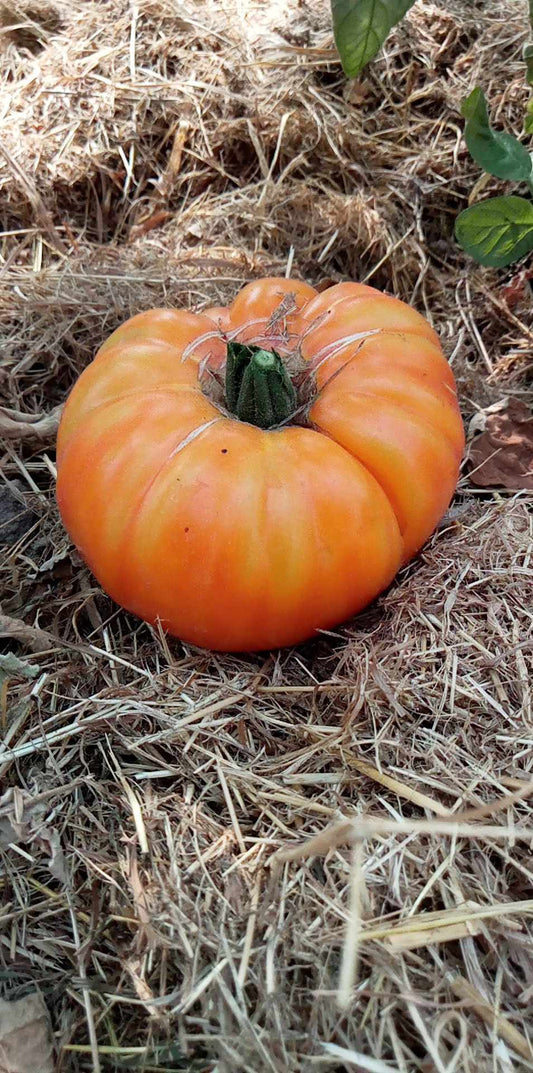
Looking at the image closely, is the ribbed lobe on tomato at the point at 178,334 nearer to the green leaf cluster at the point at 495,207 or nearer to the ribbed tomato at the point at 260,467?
the ribbed tomato at the point at 260,467

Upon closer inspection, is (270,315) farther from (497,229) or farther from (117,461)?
(497,229)

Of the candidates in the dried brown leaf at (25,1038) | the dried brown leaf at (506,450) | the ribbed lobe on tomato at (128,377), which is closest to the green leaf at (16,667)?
the ribbed lobe on tomato at (128,377)

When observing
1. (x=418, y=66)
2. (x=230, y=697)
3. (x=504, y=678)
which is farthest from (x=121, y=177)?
(x=504, y=678)

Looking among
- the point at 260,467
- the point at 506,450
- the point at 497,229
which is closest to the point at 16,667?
the point at 260,467

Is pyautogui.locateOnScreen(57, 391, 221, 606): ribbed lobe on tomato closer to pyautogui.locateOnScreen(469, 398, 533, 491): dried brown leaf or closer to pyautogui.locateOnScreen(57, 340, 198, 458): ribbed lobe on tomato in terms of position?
pyautogui.locateOnScreen(57, 340, 198, 458): ribbed lobe on tomato

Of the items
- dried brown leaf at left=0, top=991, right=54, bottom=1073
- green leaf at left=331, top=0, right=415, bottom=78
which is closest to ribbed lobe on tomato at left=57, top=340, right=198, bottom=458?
green leaf at left=331, top=0, right=415, bottom=78

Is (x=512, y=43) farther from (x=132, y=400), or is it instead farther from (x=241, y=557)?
(x=241, y=557)
